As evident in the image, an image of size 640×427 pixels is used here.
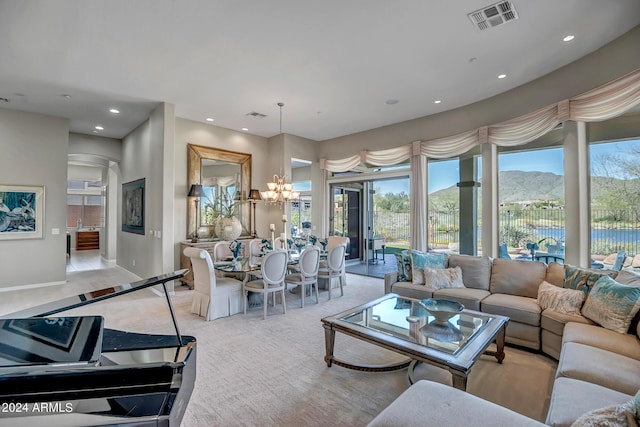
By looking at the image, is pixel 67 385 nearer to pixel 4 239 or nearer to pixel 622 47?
pixel 622 47

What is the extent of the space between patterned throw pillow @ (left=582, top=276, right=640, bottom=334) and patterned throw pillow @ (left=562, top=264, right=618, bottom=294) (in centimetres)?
12

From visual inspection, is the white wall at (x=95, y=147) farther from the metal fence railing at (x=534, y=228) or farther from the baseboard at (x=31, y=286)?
the metal fence railing at (x=534, y=228)

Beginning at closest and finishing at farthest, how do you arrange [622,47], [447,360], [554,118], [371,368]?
1. [447,360]
2. [371,368]
3. [622,47]
4. [554,118]

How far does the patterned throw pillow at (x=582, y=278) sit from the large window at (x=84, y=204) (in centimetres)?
1487

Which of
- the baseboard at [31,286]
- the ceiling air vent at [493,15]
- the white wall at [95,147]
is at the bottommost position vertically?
the baseboard at [31,286]

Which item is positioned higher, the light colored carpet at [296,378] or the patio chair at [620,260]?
the patio chair at [620,260]

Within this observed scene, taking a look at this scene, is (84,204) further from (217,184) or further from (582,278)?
(582,278)

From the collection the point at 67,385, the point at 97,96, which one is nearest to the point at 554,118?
the point at 67,385

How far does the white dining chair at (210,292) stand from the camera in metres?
3.97

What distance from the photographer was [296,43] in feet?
11.1

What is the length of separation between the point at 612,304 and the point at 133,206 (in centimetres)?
818

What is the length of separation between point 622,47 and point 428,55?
213 cm

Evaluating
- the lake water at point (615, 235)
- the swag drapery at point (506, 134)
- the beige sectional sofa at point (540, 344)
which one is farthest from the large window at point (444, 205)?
the lake water at point (615, 235)

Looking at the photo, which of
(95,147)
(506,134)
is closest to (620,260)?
(506,134)
